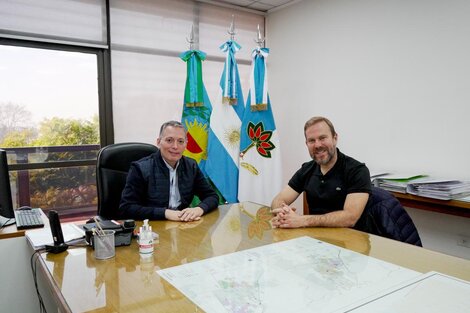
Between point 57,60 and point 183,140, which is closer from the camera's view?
point 183,140

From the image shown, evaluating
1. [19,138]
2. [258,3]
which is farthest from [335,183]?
[258,3]

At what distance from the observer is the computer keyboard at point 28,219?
1.77m

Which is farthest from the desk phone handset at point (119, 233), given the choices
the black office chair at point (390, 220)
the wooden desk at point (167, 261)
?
the black office chair at point (390, 220)

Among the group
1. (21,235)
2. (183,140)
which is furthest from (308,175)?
(21,235)

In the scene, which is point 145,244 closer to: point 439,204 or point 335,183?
point 335,183

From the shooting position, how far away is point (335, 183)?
6.28 feet

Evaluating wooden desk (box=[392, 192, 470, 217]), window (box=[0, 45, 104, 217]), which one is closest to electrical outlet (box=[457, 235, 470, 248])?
wooden desk (box=[392, 192, 470, 217])

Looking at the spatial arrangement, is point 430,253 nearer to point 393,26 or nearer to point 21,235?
point 21,235

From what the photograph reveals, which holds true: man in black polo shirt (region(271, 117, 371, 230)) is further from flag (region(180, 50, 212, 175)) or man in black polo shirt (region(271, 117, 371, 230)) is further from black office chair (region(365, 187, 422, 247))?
flag (region(180, 50, 212, 175))

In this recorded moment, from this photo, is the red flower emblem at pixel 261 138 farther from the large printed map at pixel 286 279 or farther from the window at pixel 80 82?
the large printed map at pixel 286 279

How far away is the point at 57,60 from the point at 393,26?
2.84 m

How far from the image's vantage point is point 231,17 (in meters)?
3.87

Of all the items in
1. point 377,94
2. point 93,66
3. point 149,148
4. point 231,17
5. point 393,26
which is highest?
point 231,17

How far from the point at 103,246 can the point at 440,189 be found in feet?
6.58
